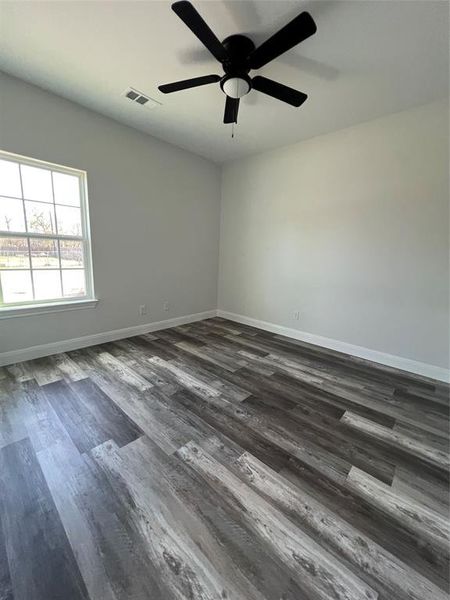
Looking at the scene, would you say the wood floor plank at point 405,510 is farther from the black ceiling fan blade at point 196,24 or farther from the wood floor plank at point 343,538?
the black ceiling fan blade at point 196,24

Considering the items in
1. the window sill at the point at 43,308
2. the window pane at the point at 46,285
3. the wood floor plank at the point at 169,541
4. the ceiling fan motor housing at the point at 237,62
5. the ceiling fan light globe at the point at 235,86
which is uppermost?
the ceiling fan motor housing at the point at 237,62

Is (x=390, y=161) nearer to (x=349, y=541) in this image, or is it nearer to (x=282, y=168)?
(x=282, y=168)

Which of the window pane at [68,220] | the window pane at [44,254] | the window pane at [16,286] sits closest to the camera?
the window pane at [16,286]

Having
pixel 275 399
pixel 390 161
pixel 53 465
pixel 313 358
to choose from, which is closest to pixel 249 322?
pixel 313 358

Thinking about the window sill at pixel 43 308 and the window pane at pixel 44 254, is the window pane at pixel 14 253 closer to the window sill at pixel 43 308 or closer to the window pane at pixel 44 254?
the window pane at pixel 44 254

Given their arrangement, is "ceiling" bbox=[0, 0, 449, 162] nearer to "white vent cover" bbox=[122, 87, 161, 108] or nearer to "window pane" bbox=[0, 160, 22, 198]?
"white vent cover" bbox=[122, 87, 161, 108]

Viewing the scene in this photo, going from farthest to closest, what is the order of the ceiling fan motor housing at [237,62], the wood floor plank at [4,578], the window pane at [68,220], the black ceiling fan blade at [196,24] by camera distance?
the window pane at [68,220] < the ceiling fan motor housing at [237,62] < the black ceiling fan blade at [196,24] < the wood floor plank at [4,578]

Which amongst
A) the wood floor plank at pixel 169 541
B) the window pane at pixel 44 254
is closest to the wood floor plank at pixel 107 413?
the wood floor plank at pixel 169 541

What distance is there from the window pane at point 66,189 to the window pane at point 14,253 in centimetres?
62

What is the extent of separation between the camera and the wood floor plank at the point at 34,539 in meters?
0.89

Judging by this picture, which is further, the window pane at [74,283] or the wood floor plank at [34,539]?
the window pane at [74,283]

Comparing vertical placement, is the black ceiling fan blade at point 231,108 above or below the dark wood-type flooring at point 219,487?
above

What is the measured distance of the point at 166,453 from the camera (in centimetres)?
151

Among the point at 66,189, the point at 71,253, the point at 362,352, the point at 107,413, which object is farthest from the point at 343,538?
the point at 66,189
